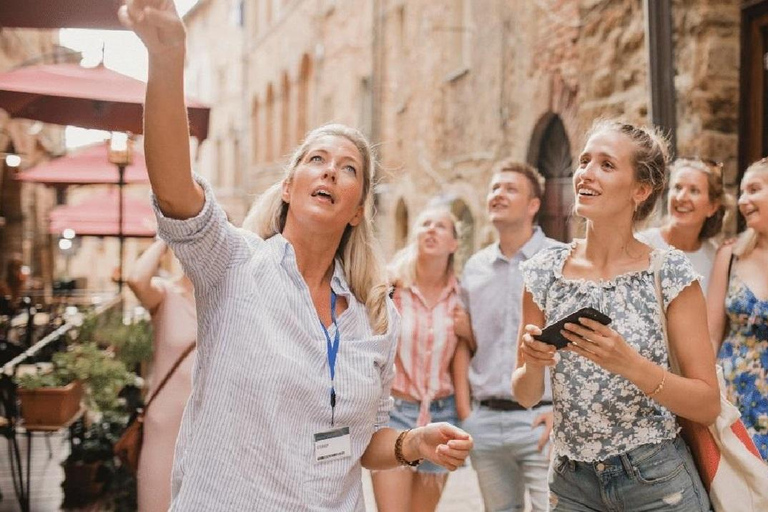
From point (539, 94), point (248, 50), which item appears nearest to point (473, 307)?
point (539, 94)

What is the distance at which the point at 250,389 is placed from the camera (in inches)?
65.8

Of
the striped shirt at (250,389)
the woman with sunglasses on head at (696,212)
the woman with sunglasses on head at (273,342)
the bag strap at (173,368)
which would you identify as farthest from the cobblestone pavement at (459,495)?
the striped shirt at (250,389)

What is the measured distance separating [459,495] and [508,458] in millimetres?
2059

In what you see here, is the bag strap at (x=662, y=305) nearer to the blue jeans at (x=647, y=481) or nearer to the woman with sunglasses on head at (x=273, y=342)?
the blue jeans at (x=647, y=481)

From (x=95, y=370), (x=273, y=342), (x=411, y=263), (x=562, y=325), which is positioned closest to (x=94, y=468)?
(x=95, y=370)

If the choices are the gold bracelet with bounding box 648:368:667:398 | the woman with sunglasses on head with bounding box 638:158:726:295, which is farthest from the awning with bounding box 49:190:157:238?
the gold bracelet with bounding box 648:368:667:398

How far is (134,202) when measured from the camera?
410 inches

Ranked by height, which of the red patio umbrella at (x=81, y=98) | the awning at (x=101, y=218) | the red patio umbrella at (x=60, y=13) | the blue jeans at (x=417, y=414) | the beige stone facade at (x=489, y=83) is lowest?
the blue jeans at (x=417, y=414)

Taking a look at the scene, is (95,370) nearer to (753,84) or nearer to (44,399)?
(44,399)

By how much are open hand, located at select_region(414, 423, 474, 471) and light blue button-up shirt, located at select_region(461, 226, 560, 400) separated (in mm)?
1615

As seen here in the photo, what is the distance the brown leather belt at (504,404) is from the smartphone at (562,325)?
1.54 m

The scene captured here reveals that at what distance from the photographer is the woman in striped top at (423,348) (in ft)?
11.8

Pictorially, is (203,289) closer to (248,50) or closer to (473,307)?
(473,307)

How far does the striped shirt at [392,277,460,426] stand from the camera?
3.68 metres
